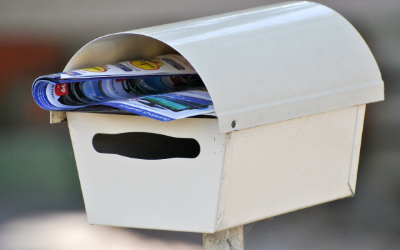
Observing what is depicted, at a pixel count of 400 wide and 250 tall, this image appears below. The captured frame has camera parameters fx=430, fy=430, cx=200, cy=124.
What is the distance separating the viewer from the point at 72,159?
2.64 metres

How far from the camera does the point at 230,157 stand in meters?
0.73

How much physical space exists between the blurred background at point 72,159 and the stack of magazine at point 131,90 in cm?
108

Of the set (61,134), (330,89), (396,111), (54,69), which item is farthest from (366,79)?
(61,134)

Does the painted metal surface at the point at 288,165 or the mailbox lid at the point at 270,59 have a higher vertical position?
the mailbox lid at the point at 270,59

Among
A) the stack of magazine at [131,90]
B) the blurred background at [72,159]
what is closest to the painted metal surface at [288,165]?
the stack of magazine at [131,90]

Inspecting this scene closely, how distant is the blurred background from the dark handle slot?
1241mm

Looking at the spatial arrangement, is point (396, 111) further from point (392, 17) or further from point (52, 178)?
point (52, 178)

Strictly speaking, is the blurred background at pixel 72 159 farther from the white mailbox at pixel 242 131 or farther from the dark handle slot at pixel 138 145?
the dark handle slot at pixel 138 145

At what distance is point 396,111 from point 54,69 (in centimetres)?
179

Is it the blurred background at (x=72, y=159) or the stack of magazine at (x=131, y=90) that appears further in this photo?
the blurred background at (x=72, y=159)

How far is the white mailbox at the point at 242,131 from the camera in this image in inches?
29.1

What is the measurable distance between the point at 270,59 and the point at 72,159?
2.09 m

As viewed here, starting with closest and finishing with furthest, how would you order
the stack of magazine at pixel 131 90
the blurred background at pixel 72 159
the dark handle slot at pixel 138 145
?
the stack of magazine at pixel 131 90 → the dark handle slot at pixel 138 145 → the blurred background at pixel 72 159

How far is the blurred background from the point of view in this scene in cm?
190
